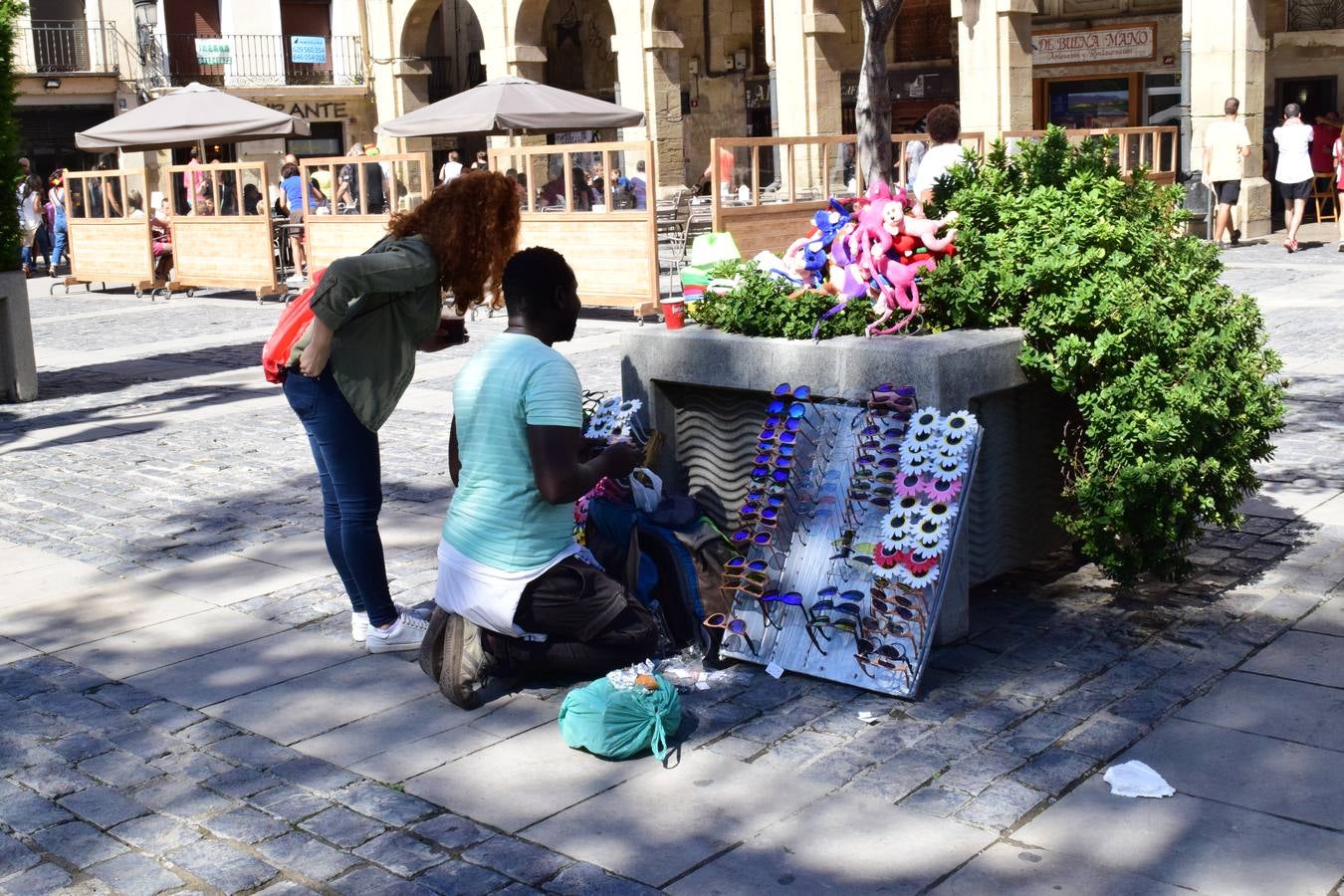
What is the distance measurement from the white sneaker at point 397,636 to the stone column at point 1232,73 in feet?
56.9

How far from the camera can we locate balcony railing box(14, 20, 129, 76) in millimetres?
36375

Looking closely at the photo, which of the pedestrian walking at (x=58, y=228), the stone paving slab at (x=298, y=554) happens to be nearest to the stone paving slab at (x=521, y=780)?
the stone paving slab at (x=298, y=554)

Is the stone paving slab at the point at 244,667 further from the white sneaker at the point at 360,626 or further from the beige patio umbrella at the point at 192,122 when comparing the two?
the beige patio umbrella at the point at 192,122

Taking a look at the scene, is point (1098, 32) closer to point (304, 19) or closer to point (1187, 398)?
point (304, 19)

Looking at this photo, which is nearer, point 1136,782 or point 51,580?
point 1136,782

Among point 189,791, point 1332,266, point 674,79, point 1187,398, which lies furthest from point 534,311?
point 674,79

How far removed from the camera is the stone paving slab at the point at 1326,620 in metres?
5.10

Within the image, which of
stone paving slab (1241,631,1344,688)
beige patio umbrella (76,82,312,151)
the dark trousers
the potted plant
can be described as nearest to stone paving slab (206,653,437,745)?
the dark trousers

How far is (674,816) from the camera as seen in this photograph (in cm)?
394

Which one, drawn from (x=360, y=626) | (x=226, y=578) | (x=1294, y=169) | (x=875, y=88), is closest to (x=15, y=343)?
(x=226, y=578)

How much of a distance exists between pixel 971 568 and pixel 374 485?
2077mm

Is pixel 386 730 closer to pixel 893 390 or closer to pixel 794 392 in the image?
pixel 794 392

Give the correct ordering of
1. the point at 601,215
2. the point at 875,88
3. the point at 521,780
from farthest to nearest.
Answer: the point at 601,215 < the point at 875,88 < the point at 521,780

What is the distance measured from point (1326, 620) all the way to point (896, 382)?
172 centimetres
